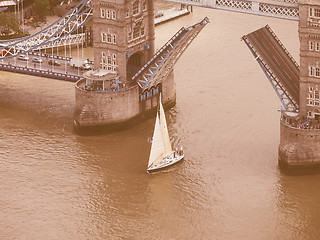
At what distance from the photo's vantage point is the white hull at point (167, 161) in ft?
347

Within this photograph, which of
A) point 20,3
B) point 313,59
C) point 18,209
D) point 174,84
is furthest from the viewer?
point 20,3

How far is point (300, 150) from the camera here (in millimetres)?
103438

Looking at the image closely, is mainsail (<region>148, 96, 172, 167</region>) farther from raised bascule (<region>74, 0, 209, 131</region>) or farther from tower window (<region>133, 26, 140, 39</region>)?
tower window (<region>133, 26, 140, 39</region>)

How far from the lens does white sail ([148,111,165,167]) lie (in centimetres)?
10556

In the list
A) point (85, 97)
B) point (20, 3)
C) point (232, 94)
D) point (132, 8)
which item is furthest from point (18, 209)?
point (20, 3)

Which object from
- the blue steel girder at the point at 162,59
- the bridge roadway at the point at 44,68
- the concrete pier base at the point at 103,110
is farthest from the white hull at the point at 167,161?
the bridge roadway at the point at 44,68

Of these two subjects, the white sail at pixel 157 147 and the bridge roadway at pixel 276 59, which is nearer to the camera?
the white sail at pixel 157 147

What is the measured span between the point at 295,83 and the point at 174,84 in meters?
21.5

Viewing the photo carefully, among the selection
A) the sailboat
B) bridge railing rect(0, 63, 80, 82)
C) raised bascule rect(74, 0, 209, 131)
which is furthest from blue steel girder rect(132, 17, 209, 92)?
the sailboat

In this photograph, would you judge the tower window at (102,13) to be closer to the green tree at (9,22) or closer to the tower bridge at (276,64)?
the tower bridge at (276,64)

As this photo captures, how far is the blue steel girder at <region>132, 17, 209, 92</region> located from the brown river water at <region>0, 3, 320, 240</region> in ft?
17.9

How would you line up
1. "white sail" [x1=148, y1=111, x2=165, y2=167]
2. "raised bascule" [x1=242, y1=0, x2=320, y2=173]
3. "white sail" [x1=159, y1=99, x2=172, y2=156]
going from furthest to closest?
"white sail" [x1=159, y1=99, x2=172, y2=156]
"white sail" [x1=148, y1=111, x2=165, y2=167]
"raised bascule" [x1=242, y1=0, x2=320, y2=173]

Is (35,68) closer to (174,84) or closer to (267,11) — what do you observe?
(174,84)

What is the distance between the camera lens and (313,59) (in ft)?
339
